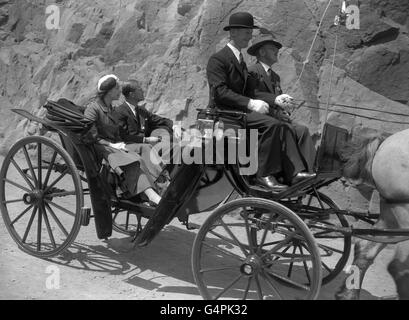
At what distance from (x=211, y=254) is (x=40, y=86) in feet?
18.9

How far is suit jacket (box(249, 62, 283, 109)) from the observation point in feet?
15.0

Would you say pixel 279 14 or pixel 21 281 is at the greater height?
pixel 279 14

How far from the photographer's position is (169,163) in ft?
14.8

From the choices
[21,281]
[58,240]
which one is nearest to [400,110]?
[58,240]

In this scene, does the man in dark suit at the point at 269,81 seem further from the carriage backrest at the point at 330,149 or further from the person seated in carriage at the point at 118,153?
the person seated in carriage at the point at 118,153

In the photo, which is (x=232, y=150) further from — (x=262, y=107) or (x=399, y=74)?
(x=399, y=74)

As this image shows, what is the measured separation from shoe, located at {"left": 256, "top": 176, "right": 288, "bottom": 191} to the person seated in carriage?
3.30 ft

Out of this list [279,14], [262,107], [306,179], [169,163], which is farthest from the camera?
[279,14]

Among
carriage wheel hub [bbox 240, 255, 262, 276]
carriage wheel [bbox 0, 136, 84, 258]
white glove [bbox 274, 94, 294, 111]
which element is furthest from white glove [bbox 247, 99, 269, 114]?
carriage wheel [bbox 0, 136, 84, 258]

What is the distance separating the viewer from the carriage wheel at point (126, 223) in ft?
16.1

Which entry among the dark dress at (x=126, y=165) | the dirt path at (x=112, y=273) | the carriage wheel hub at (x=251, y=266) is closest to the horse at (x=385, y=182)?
the dirt path at (x=112, y=273)

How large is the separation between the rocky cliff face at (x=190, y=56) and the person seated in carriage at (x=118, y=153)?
256 centimetres

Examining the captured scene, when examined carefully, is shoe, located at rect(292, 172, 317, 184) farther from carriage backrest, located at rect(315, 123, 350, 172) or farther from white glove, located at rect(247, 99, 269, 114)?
white glove, located at rect(247, 99, 269, 114)

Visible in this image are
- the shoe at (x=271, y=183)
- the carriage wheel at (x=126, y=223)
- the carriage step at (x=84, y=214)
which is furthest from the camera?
the carriage wheel at (x=126, y=223)
